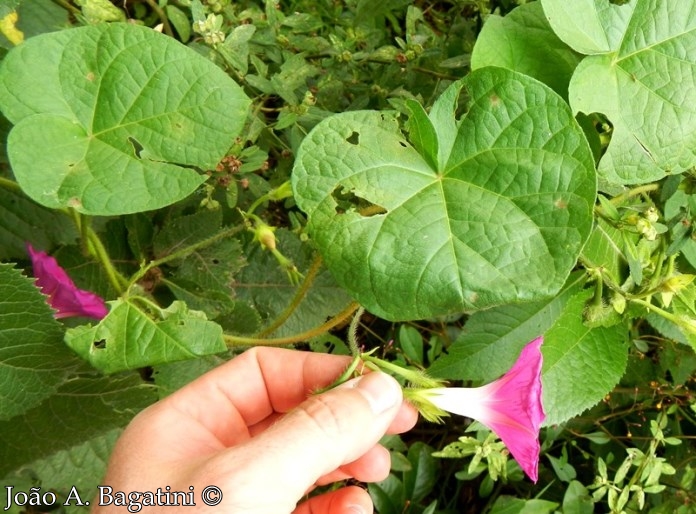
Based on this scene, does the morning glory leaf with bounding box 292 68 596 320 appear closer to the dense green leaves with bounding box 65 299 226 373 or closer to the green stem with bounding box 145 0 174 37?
the dense green leaves with bounding box 65 299 226 373

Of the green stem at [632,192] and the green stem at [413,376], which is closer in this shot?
the green stem at [413,376]

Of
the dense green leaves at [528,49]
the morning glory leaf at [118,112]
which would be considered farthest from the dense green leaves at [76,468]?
the dense green leaves at [528,49]

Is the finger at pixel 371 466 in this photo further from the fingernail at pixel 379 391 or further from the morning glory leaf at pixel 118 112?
the morning glory leaf at pixel 118 112

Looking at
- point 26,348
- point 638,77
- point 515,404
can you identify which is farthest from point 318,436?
point 638,77

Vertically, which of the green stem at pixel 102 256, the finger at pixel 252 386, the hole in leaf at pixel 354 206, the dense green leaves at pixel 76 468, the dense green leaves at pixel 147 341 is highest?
the hole in leaf at pixel 354 206

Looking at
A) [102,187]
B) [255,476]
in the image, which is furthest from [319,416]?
[102,187]

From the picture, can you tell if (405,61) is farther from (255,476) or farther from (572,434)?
(572,434)
